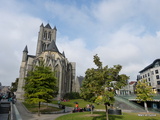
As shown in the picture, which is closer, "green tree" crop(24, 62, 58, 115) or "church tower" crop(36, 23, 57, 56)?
"green tree" crop(24, 62, 58, 115)

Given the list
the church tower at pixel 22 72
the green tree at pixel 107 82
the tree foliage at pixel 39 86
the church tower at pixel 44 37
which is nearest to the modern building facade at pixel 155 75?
the tree foliage at pixel 39 86

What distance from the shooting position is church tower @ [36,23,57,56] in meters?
70.3

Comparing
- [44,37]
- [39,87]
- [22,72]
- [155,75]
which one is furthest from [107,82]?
[44,37]

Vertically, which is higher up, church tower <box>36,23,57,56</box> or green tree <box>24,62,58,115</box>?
church tower <box>36,23,57,56</box>

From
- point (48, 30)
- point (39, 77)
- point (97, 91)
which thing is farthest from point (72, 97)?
point (48, 30)

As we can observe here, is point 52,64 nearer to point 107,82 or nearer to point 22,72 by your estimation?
point 22,72

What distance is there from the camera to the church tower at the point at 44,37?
2769 inches

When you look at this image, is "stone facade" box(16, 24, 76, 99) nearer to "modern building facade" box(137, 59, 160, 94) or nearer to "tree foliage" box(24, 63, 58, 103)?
"tree foliage" box(24, 63, 58, 103)

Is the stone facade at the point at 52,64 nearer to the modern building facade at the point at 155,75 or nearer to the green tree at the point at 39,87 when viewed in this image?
the green tree at the point at 39,87

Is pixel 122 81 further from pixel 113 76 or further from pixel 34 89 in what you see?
pixel 34 89

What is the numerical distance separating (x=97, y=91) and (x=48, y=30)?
72599 millimetres

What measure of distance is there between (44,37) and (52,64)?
1300 inches

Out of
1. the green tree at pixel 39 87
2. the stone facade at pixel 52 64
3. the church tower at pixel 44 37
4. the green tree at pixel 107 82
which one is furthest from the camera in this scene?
the church tower at pixel 44 37

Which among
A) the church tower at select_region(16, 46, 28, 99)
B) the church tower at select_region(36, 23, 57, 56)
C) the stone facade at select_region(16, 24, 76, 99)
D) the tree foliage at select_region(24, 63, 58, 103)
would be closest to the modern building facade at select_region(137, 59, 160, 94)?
the stone facade at select_region(16, 24, 76, 99)
